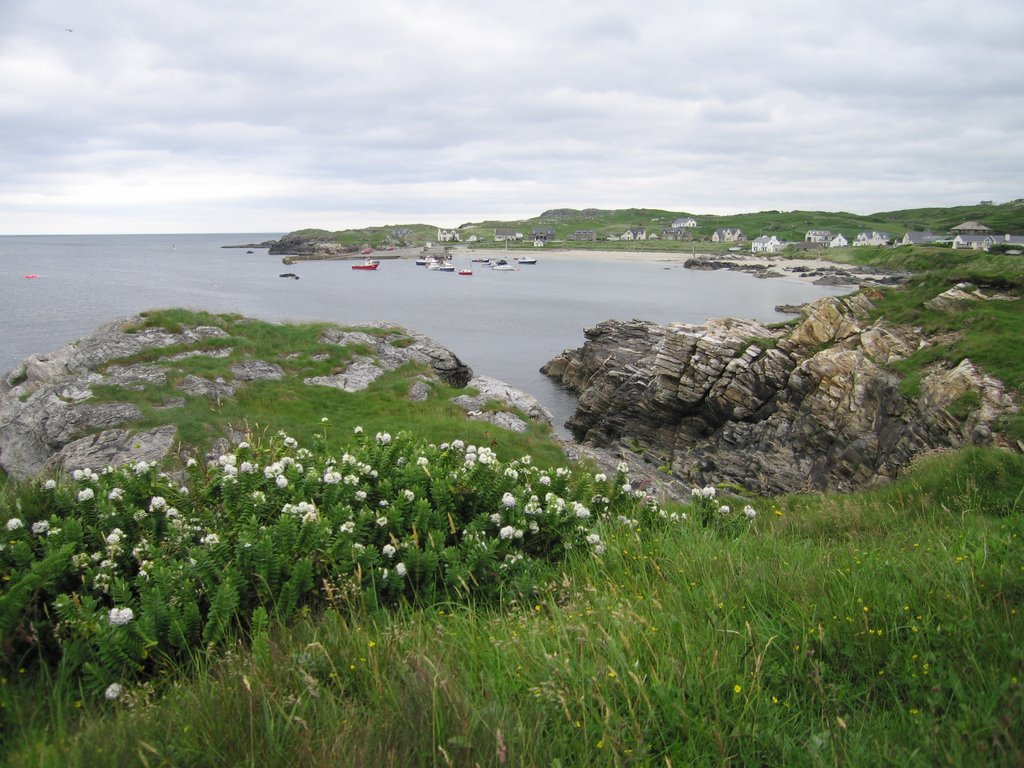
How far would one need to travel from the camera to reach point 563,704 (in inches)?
130

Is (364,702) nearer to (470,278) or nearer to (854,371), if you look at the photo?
(854,371)

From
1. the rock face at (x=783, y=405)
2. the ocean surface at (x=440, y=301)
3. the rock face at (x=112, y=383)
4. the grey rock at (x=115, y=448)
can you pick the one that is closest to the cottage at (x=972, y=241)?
the ocean surface at (x=440, y=301)

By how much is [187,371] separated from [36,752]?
59.7 feet

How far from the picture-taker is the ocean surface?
53.1 meters

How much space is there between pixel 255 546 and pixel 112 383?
1659 cm

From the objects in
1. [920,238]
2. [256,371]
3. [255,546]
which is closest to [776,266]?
[920,238]

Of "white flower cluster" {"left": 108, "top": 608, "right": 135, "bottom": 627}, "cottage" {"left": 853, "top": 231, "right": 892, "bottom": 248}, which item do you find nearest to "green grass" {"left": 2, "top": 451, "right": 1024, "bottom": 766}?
"white flower cluster" {"left": 108, "top": 608, "right": 135, "bottom": 627}

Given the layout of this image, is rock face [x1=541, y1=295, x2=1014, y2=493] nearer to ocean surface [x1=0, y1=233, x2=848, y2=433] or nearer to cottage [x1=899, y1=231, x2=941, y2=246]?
ocean surface [x1=0, y1=233, x2=848, y2=433]

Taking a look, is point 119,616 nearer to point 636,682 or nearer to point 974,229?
point 636,682

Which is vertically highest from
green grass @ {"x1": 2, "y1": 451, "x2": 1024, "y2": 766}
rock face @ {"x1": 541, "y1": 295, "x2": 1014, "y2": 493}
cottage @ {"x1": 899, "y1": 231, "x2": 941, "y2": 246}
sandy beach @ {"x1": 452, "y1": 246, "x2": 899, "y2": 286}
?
cottage @ {"x1": 899, "y1": 231, "x2": 941, "y2": 246}

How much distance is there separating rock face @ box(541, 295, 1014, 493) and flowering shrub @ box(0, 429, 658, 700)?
14410 millimetres

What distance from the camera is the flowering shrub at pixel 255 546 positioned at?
431 cm

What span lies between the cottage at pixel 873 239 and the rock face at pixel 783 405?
163459mm

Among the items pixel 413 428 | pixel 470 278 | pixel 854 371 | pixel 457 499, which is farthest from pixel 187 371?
pixel 470 278
